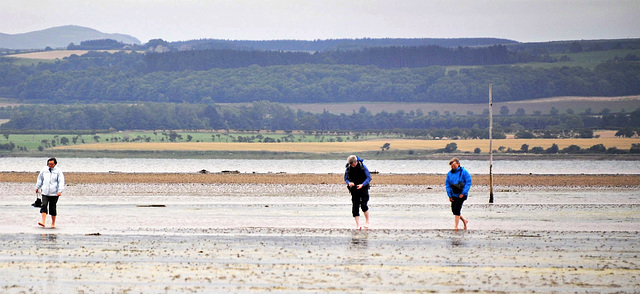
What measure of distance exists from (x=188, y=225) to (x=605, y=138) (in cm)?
14103

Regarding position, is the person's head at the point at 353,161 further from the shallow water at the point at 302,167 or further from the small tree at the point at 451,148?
the small tree at the point at 451,148

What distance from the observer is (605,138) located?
519 feet

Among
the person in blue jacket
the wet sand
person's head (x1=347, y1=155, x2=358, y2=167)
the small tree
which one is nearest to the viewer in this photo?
the wet sand

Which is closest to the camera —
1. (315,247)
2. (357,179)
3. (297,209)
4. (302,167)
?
(315,247)

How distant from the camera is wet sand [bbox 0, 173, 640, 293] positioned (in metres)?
16.0

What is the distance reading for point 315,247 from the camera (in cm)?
2084

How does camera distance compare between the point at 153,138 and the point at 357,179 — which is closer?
the point at 357,179

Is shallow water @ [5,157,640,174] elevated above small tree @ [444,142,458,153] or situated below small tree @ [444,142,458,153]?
below

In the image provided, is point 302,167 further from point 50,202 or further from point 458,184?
point 458,184

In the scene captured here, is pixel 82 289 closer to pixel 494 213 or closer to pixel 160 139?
pixel 494 213

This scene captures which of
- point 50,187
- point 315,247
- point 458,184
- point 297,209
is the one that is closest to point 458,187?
point 458,184

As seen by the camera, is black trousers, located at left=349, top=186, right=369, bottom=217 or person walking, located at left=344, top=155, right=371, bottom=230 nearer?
person walking, located at left=344, top=155, right=371, bottom=230

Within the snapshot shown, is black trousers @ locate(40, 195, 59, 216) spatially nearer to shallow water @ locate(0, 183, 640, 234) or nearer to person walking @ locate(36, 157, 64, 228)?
person walking @ locate(36, 157, 64, 228)

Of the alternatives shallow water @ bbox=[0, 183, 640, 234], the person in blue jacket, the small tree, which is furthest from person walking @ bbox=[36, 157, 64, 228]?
the small tree
